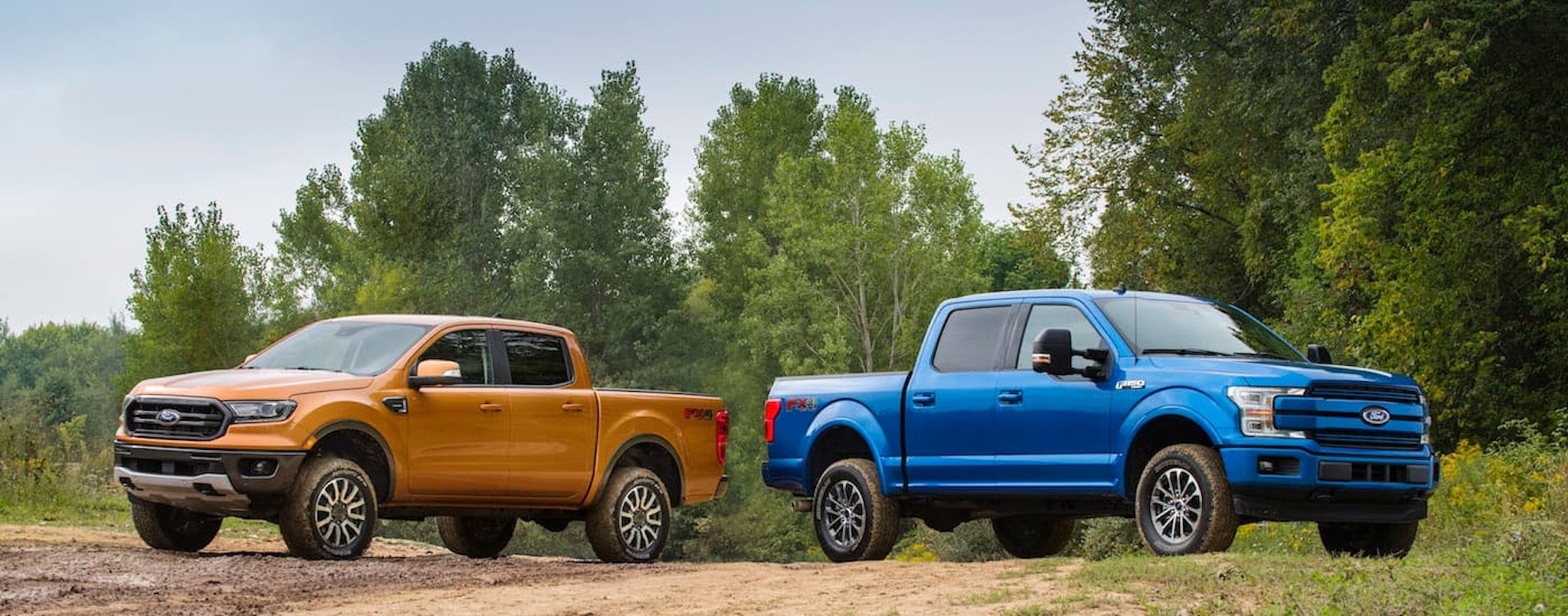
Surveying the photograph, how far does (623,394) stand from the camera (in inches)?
595

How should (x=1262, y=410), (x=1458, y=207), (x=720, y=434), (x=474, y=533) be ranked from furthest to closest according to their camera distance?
(x=1458, y=207), (x=474, y=533), (x=720, y=434), (x=1262, y=410)

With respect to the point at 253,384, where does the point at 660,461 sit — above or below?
below

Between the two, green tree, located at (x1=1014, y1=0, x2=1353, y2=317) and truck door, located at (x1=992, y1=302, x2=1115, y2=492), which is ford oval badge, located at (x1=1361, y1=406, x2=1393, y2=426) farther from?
green tree, located at (x1=1014, y1=0, x2=1353, y2=317)

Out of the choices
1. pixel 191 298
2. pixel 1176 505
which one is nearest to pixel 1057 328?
pixel 1176 505

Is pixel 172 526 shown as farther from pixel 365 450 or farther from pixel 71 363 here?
pixel 71 363

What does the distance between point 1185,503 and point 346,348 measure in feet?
22.1

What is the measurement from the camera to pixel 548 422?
47.7 ft

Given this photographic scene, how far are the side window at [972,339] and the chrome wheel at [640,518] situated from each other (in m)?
3.03

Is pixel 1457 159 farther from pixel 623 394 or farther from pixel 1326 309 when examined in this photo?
pixel 623 394

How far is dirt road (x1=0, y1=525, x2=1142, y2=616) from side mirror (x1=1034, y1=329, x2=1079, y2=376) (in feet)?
4.47

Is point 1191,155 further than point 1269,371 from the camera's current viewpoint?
Yes

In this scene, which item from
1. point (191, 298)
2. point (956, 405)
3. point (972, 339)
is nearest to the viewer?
point (956, 405)

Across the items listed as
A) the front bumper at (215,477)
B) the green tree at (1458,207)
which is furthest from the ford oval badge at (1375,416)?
the green tree at (1458,207)

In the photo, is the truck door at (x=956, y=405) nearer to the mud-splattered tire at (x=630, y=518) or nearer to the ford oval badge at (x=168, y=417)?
the mud-splattered tire at (x=630, y=518)
